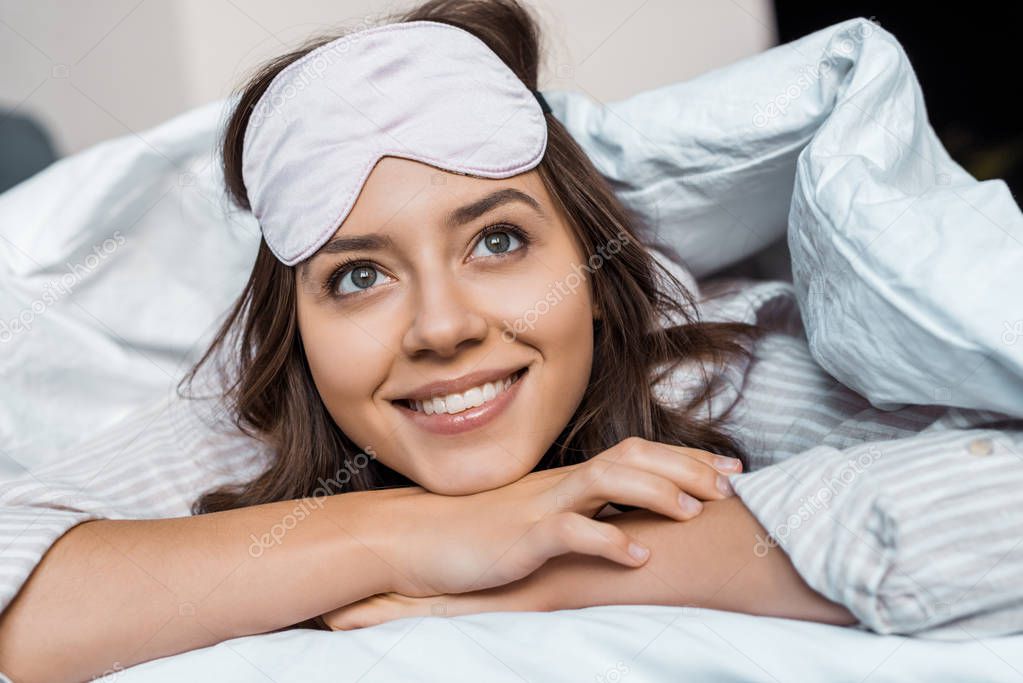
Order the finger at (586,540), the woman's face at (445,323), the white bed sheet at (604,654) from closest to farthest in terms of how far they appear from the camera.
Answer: the white bed sheet at (604,654), the finger at (586,540), the woman's face at (445,323)

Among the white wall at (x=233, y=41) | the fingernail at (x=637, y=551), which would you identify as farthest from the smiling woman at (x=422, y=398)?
the white wall at (x=233, y=41)

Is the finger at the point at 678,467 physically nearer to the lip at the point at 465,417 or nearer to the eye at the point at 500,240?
the lip at the point at 465,417

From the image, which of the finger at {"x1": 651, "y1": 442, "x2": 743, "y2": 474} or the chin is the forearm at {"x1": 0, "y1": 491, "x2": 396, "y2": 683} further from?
the finger at {"x1": 651, "y1": 442, "x2": 743, "y2": 474}

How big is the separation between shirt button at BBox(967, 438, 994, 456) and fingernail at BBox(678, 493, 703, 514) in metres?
0.21

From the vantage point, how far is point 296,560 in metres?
0.83

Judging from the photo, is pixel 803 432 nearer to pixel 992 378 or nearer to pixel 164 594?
pixel 992 378

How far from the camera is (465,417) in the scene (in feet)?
2.96

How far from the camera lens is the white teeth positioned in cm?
91

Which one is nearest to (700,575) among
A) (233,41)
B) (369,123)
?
(369,123)

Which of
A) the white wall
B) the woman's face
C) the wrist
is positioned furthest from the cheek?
the white wall

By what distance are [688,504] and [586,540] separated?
89 mm

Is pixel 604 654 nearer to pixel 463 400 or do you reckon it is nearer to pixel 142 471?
pixel 463 400

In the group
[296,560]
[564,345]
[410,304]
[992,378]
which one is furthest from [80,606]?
[992,378]

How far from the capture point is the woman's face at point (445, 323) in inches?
34.6
